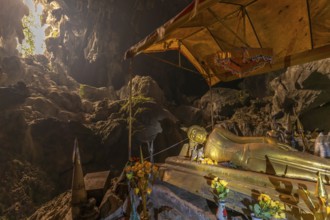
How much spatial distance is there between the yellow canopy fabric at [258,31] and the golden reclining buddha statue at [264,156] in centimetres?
274

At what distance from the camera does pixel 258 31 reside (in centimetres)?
629

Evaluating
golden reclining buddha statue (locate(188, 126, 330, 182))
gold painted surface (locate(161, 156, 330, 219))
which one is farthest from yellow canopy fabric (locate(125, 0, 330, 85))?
gold painted surface (locate(161, 156, 330, 219))

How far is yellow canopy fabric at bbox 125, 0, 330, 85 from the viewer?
512cm

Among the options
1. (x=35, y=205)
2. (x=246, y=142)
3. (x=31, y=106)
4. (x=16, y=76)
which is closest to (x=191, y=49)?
(x=246, y=142)

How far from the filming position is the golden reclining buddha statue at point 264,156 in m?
3.33

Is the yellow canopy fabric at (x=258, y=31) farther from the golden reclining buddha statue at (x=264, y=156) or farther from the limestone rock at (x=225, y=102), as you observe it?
the limestone rock at (x=225, y=102)

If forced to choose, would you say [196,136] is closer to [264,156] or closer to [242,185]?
[264,156]

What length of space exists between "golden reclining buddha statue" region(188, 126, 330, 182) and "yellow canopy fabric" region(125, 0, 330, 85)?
2744 millimetres

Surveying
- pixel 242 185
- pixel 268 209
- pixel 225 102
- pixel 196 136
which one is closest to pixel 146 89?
pixel 225 102

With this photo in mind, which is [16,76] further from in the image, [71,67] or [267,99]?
[267,99]

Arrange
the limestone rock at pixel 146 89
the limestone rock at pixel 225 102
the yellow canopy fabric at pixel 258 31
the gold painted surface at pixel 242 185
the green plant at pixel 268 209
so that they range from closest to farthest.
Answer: the green plant at pixel 268 209
the gold painted surface at pixel 242 185
the yellow canopy fabric at pixel 258 31
the limestone rock at pixel 225 102
the limestone rock at pixel 146 89

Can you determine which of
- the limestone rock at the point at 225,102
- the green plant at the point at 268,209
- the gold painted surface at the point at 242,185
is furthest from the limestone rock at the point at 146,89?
the green plant at the point at 268,209

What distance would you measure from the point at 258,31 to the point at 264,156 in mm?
4212

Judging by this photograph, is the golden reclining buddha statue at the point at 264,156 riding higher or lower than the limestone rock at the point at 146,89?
lower
